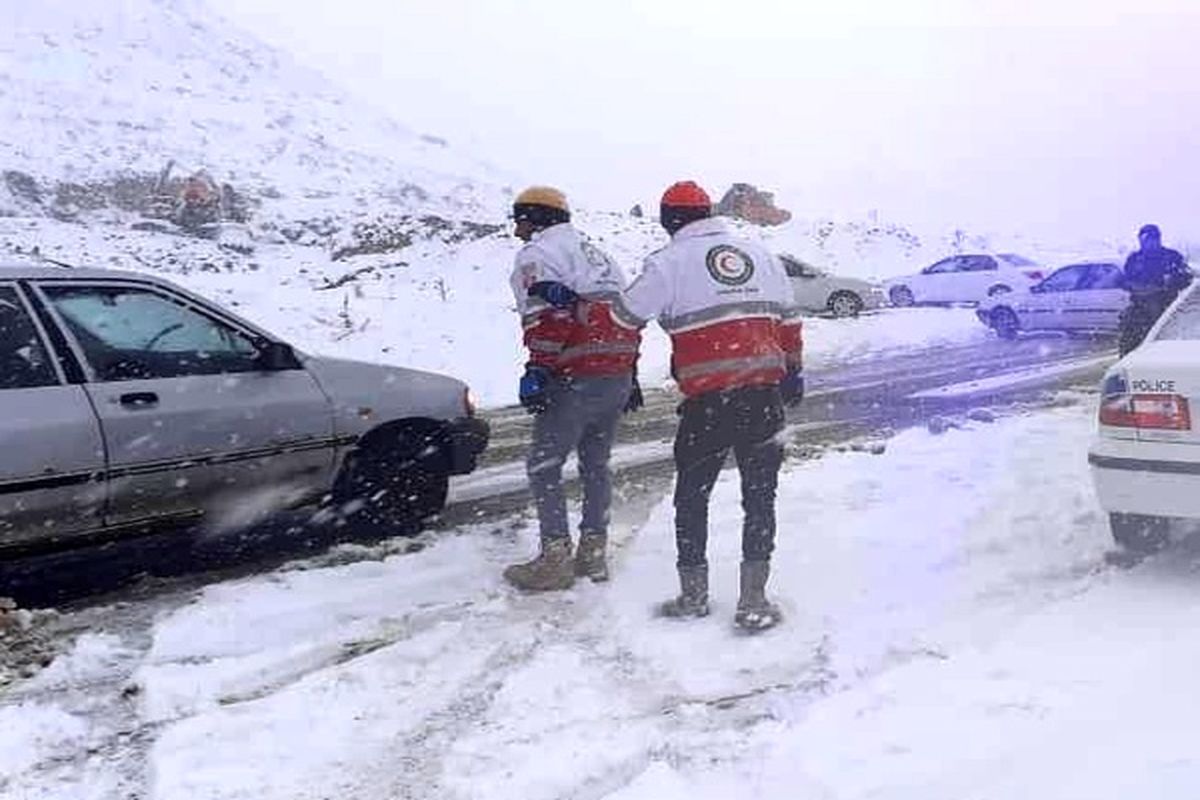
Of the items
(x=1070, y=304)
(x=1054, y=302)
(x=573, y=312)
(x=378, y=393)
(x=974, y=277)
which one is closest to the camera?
(x=573, y=312)

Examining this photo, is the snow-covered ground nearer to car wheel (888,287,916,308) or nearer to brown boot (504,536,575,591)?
brown boot (504,536,575,591)

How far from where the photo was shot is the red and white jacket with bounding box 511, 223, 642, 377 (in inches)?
205

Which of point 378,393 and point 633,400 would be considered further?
point 378,393

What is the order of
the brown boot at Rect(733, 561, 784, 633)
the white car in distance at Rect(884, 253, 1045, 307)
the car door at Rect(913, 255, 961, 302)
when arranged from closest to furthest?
the brown boot at Rect(733, 561, 784, 633) → the white car in distance at Rect(884, 253, 1045, 307) → the car door at Rect(913, 255, 961, 302)

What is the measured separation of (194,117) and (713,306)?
44.6 m

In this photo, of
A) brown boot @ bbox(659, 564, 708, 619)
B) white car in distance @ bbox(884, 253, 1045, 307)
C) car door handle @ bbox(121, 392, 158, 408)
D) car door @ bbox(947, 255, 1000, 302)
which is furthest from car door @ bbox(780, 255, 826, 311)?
car door handle @ bbox(121, 392, 158, 408)

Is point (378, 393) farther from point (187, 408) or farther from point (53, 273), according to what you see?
point (53, 273)

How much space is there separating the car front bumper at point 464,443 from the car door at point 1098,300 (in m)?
13.2

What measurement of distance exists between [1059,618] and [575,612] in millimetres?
1933

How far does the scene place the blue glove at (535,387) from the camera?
513 centimetres

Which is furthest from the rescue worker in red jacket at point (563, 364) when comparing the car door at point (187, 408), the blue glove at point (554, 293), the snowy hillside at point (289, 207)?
the snowy hillside at point (289, 207)

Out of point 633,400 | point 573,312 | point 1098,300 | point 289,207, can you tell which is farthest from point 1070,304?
point 289,207

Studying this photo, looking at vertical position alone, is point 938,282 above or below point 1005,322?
above

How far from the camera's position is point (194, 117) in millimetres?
45188
